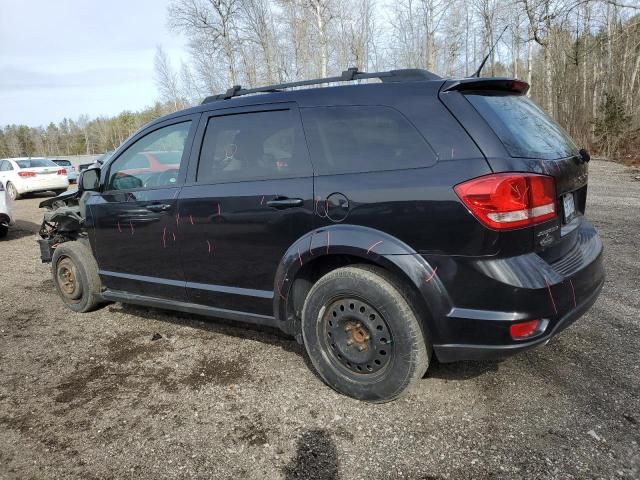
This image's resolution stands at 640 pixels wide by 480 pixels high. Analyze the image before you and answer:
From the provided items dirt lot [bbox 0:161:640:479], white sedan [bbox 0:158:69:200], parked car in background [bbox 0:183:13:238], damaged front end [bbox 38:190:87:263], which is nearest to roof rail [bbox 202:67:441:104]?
dirt lot [bbox 0:161:640:479]

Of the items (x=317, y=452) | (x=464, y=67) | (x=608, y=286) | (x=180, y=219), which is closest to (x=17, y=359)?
(x=180, y=219)

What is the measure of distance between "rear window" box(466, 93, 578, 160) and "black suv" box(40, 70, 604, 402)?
1cm

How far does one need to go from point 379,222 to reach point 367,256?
20cm

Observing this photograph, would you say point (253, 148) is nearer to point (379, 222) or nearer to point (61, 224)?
point (379, 222)

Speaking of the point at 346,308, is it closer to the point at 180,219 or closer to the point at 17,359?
the point at 180,219

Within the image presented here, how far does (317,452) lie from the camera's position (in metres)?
2.42

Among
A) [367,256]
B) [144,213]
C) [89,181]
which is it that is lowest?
[367,256]

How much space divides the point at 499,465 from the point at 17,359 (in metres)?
3.69

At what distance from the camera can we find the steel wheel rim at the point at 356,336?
8.82ft

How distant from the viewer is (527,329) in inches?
93.2

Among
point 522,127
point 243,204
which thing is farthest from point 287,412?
point 522,127

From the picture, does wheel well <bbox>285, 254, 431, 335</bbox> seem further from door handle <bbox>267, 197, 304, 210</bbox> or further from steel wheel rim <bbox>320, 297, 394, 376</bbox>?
door handle <bbox>267, 197, 304, 210</bbox>

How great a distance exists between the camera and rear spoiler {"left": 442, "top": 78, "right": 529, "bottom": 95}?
2.55 m

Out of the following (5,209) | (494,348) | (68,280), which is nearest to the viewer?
(494,348)
